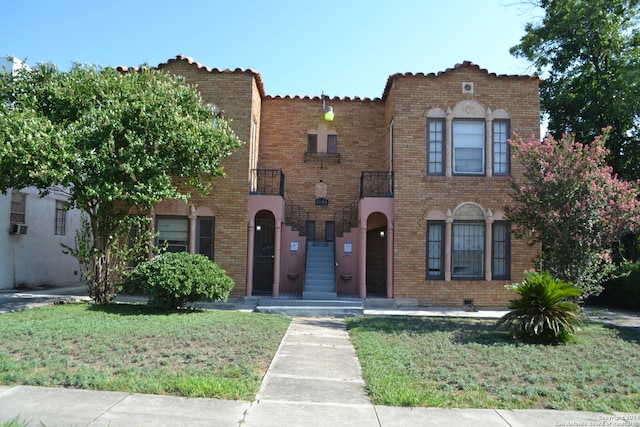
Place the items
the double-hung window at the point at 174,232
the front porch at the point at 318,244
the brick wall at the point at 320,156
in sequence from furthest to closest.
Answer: the brick wall at the point at 320,156, the double-hung window at the point at 174,232, the front porch at the point at 318,244

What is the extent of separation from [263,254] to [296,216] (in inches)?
76.0

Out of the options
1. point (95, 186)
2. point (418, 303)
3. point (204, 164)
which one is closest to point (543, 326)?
point (418, 303)

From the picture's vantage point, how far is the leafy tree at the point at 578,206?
1045 cm

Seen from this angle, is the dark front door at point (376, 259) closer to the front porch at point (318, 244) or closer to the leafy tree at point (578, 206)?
the front porch at point (318, 244)

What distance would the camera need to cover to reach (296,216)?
16.6 meters

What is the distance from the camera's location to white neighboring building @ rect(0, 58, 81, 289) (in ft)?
52.6

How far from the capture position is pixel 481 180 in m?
14.5

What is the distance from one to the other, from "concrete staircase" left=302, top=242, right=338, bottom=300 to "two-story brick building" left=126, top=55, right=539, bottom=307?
0.10ft

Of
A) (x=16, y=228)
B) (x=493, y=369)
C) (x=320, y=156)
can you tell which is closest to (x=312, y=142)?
(x=320, y=156)

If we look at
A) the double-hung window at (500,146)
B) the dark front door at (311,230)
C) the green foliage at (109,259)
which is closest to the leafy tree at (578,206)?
the double-hung window at (500,146)

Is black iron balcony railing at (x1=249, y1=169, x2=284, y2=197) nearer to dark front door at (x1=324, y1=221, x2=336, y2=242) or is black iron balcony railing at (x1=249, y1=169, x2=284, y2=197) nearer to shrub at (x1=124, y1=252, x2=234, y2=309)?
dark front door at (x1=324, y1=221, x2=336, y2=242)

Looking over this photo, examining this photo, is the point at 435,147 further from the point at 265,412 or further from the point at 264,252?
the point at 265,412

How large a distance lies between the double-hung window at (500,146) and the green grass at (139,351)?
26.7 ft

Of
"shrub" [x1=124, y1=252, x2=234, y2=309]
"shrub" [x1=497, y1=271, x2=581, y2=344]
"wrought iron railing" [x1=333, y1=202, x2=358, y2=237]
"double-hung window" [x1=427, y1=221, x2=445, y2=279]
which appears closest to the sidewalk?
"shrub" [x1=497, y1=271, x2=581, y2=344]
